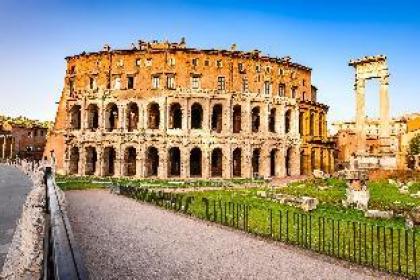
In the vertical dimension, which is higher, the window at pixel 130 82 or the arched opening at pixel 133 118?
the window at pixel 130 82

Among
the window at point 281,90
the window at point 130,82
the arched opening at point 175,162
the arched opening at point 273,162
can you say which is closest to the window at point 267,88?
the window at point 281,90

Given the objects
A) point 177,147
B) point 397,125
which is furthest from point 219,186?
point 397,125

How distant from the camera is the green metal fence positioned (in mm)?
9320

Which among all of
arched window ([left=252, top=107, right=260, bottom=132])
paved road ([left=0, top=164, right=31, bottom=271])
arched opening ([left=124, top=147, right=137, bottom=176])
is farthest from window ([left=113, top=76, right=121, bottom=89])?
arched window ([left=252, top=107, right=260, bottom=132])

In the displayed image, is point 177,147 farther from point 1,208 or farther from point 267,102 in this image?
point 1,208

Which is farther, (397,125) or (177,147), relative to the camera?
(397,125)

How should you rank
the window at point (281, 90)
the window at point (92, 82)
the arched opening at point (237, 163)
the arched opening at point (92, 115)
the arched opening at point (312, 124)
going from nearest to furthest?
the arched opening at point (237, 163) → the arched opening at point (92, 115) → the window at point (92, 82) → the window at point (281, 90) → the arched opening at point (312, 124)

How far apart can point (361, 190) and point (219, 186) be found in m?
16.8

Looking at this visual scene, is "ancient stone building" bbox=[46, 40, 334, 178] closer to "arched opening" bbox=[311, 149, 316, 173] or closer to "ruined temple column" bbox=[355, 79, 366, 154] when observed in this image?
"arched opening" bbox=[311, 149, 316, 173]

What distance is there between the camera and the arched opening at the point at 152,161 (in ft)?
142

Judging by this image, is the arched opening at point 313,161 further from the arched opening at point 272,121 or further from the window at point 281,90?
the window at point 281,90

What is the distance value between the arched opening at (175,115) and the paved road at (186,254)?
2850cm

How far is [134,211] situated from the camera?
18.7 metres

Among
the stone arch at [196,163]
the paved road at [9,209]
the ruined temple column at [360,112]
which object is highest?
the ruined temple column at [360,112]
